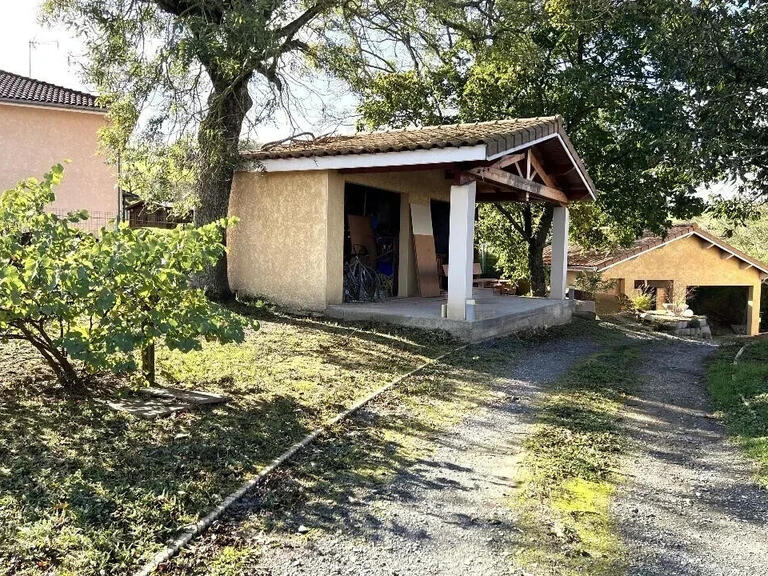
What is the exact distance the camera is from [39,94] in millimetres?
20422

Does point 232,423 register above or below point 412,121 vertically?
below

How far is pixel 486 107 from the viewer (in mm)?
16891

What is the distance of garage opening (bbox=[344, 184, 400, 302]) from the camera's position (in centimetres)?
1238

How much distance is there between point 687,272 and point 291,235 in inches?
739

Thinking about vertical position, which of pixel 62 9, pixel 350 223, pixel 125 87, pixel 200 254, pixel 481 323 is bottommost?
pixel 481 323

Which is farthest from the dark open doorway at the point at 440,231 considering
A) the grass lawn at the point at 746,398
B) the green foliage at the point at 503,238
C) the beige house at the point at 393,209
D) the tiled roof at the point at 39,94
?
the tiled roof at the point at 39,94

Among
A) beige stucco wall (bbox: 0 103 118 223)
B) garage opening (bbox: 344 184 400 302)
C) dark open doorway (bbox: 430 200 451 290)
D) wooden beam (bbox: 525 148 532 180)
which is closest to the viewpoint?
wooden beam (bbox: 525 148 532 180)

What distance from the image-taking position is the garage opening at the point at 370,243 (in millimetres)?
12383

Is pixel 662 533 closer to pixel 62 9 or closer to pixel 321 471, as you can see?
pixel 321 471

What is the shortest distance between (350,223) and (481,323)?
3832mm

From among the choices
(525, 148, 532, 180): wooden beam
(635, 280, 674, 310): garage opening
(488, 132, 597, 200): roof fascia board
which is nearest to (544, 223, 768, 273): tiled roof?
(635, 280, 674, 310): garage opening

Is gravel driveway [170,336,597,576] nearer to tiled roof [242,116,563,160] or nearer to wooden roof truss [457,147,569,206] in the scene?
tiled roof [242,116,563,160]

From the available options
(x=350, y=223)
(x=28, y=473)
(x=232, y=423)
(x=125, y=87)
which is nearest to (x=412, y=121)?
(x=350, y=223)

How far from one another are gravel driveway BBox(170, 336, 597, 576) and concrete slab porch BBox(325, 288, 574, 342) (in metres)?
4.69
